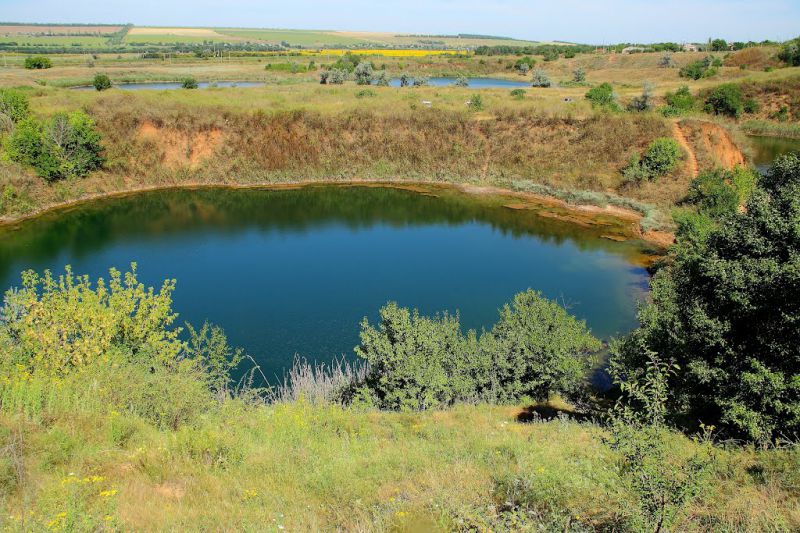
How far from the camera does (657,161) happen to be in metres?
39.1

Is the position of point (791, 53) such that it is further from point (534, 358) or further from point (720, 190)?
point (534, 358)

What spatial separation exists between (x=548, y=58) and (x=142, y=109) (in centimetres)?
8962

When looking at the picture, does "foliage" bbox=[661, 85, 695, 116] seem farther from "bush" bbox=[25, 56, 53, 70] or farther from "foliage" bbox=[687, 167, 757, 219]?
"bush" bbox=[25, 56, 53, 70]

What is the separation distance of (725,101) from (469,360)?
200 ft

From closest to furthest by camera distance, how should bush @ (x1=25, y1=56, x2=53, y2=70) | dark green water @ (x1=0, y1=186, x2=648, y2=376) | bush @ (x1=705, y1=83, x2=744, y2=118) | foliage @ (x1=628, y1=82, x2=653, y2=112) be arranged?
1. dark green water @ (x1=0, y1=186, x2=648, y2=376)
2. foliage @ (x1=628, y1=82, x2=653, y2=112)
3. bush @ (x1=705, y1=83, x2=744, y2=118)
4. bush @ (x1=25, y1=56, x2=53, y2=70)

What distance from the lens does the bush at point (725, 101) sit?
60.5 meters

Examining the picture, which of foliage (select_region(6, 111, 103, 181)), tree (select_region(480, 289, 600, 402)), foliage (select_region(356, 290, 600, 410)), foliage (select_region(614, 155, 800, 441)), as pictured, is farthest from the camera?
foliage (select_region(6, 111, 103, 181))

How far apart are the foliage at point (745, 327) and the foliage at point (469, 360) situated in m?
3.34

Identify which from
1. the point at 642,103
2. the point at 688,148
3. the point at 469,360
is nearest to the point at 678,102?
the point at 642,103

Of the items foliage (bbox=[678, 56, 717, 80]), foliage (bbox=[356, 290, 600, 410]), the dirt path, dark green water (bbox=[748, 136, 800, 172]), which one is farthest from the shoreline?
foliage (bbox=[678, 56, 717, 80])

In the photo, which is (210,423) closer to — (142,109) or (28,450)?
(28,450)

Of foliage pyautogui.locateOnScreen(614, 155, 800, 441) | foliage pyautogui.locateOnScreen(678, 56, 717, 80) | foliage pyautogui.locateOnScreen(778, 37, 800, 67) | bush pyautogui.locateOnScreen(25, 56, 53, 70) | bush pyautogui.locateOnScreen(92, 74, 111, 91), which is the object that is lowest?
foliage pyautogui.locateOnScreen(614, 155, 800, 441)

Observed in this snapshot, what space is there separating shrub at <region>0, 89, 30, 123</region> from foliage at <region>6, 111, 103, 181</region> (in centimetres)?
229

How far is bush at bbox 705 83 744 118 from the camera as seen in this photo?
199ft
